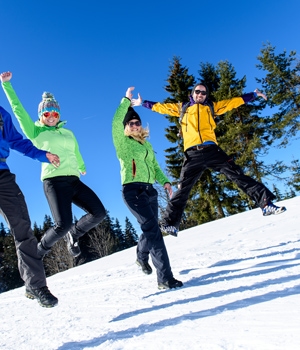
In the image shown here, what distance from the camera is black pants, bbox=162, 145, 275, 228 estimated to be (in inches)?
185

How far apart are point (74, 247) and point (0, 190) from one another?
63.2 inches

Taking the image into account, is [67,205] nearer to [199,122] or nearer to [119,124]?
[119,124]

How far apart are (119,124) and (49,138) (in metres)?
1.02

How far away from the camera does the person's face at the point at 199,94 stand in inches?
200

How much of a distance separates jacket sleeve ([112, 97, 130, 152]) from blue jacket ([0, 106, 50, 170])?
90 centimetres

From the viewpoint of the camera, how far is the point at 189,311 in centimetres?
240

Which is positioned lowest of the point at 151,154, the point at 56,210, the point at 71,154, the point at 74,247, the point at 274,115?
the point at 74,247

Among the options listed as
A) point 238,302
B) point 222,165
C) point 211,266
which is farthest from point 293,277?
point 222,165

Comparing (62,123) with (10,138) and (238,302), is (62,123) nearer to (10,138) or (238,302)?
(10,138)

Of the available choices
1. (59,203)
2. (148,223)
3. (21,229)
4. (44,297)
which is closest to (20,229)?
(21,229)

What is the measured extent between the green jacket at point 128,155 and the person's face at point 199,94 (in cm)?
164

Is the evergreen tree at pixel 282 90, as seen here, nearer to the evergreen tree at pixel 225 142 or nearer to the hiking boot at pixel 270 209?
the evergreen tree at pixel 225 142

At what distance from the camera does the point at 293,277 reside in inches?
108

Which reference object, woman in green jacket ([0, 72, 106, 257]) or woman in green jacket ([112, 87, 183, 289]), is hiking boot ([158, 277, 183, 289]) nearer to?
woman in green jacket ([112, 87, 183, 289])
